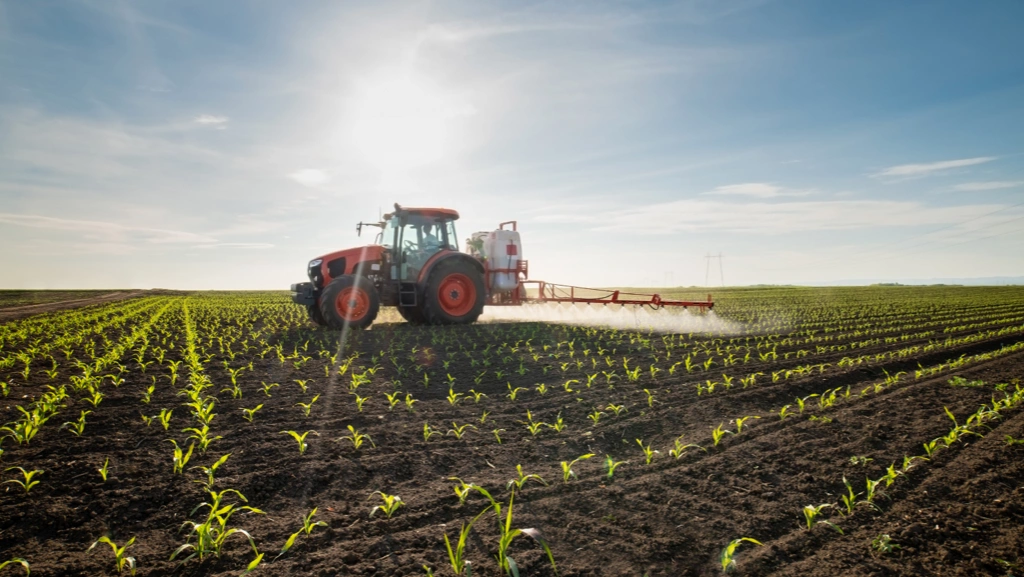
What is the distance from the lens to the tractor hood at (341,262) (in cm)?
1259

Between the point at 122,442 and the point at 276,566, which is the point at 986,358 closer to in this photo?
the point at 276,566

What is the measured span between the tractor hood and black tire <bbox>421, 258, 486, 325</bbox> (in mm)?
1451

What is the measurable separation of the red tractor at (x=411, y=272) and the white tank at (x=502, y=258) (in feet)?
2.86

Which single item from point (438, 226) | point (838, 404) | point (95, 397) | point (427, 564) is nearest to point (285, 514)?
point (427, 564)

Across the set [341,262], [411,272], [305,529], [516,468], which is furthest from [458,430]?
[341,262]

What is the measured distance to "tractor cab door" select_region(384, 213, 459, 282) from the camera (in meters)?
12.7

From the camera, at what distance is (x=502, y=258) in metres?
14.4

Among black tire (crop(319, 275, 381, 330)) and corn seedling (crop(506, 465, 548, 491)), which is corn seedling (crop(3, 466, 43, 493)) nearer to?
corn seedling (crop(506, 465, 548, 491))

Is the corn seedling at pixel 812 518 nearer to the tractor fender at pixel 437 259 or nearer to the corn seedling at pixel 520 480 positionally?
the corn seedling at pixel 520 480

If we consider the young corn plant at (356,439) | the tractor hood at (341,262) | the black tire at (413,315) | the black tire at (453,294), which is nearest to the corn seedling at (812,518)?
the young corn plant at (356,439)

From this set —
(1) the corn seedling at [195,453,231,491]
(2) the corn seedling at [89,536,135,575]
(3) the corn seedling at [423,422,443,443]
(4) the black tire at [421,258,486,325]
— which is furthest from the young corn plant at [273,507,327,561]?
(4) the black tire at [421,258,486,325]

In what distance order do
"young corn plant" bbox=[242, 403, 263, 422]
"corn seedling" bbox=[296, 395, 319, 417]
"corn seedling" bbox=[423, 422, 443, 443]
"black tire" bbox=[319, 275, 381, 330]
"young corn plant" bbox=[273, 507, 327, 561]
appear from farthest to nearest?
"black tire" bbox=[319, 275, 381, 330], "corn seedling" bbox=[296, 395, 319, 417], "young corn plant" bbox=[242, 403, 263, 422], "corn seedling" bbox=[423, 422, 443, 443], "young corn plant" bbox=[273, 507, 327, 561]

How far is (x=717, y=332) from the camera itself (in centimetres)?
1362

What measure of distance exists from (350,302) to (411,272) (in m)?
1.69
